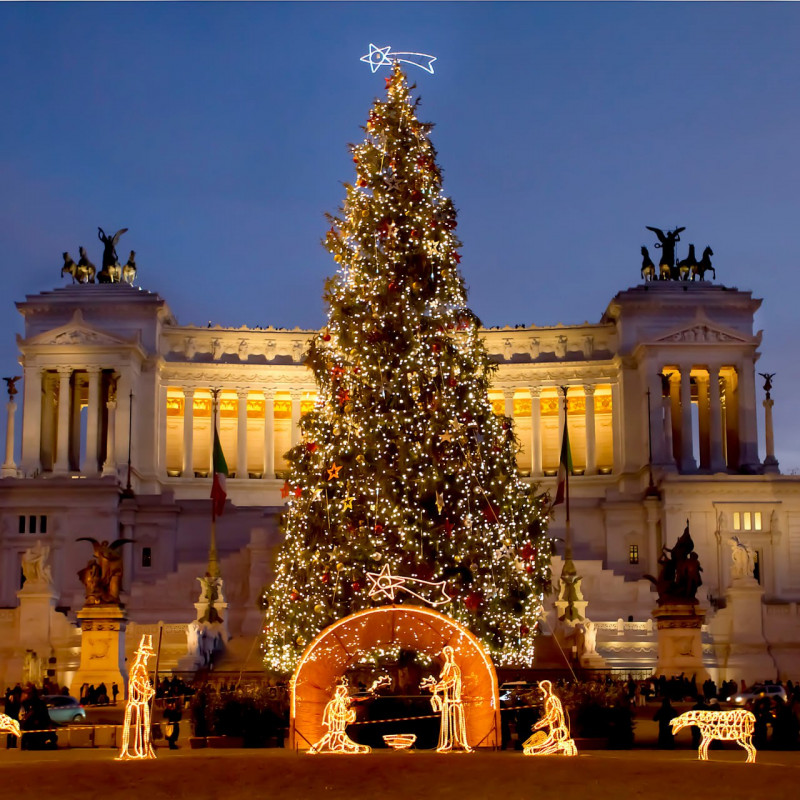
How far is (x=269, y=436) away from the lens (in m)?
102

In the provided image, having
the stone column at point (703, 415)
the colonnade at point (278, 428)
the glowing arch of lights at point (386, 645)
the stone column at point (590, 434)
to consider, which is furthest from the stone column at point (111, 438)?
the glowing arch of lights at point (386, 645)

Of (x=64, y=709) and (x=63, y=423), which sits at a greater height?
(x=63, y=423)

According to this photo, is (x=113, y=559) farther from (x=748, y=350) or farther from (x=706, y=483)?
(x=748, y=350)

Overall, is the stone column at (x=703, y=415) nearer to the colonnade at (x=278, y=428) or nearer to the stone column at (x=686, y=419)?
the stone column at (x=686, y=419)

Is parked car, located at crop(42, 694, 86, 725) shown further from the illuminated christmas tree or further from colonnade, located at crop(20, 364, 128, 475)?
colonnade, located at crop(20, 364, 128, 475)

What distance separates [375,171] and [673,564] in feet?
55.0

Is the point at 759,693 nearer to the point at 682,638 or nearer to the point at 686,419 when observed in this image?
the point at 682,638

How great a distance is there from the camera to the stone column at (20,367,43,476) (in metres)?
96.2

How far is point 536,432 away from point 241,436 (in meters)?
19.2

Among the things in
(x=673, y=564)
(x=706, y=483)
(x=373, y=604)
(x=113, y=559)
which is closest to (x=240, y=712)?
(x=373, y=604)

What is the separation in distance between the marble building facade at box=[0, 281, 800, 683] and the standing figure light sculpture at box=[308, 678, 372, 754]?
4168cm

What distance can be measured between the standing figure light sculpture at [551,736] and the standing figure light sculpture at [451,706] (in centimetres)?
130

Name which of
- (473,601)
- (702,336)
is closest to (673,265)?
(702,336)

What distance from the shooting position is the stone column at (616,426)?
323 ft
